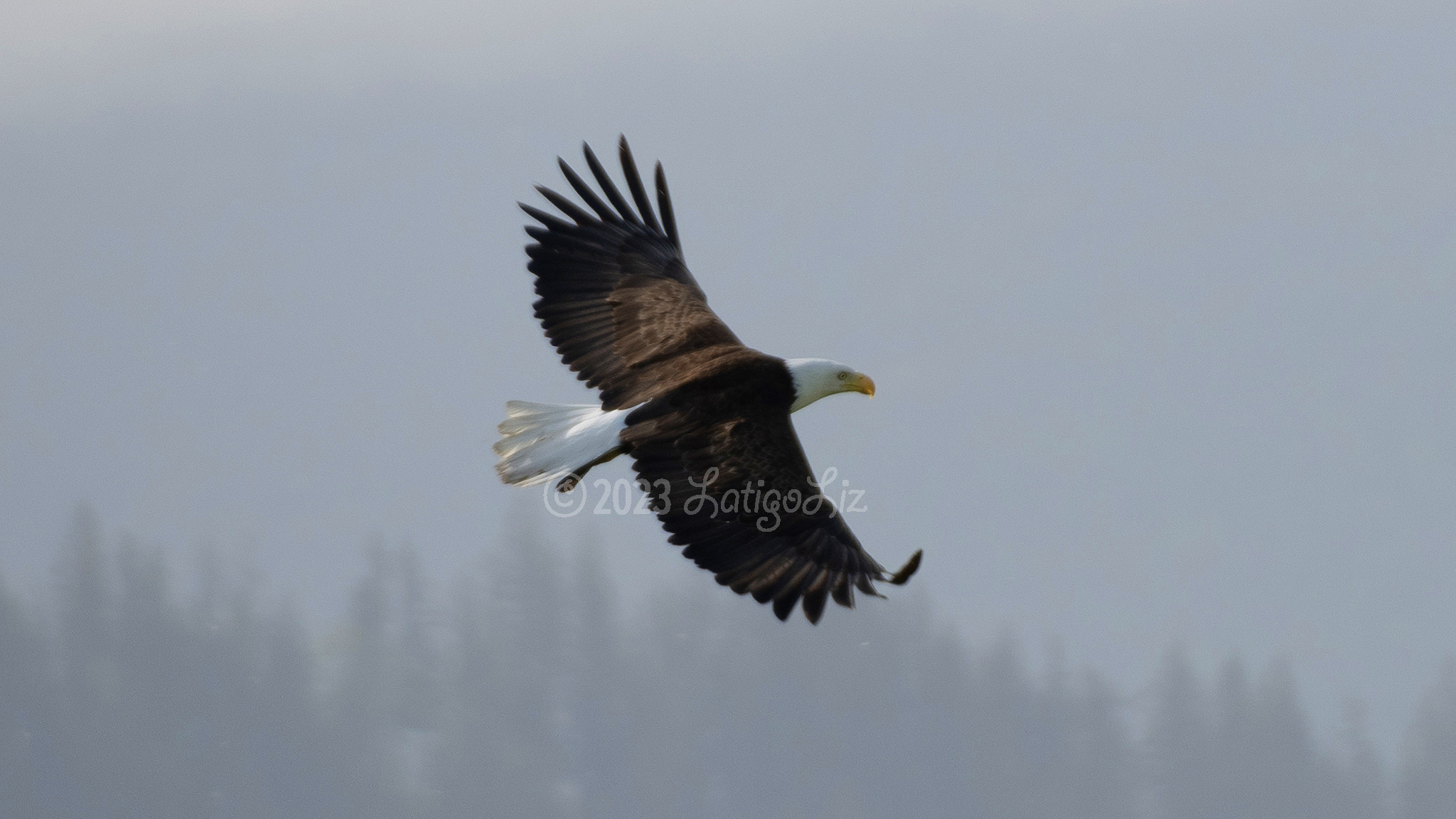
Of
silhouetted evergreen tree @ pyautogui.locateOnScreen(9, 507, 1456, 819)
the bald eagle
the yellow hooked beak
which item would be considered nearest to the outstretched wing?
the bald eagle

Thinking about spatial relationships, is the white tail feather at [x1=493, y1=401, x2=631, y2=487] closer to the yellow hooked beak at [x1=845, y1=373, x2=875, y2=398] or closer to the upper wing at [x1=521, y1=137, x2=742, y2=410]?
the upper wing at [x1=521, y1=137, x2=742, y2=410]

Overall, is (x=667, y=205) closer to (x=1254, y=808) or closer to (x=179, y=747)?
(x=179, y=747)

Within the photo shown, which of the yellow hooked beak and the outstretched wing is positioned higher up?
the yellow hooked beak

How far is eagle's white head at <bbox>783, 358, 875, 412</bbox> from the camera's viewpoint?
875 cm

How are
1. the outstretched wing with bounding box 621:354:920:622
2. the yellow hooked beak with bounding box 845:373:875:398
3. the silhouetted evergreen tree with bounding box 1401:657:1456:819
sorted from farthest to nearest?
1. the silhouetted evergreen tree with bounding box 1401:657:1456:819
2. the yellow hooked beak with bounding box 845:373:875:398
3. the outstretched wing with bounding box 621:354:920:622

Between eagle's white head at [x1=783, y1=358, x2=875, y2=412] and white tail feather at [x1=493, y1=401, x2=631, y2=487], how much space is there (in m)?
0.82

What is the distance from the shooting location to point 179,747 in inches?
3994

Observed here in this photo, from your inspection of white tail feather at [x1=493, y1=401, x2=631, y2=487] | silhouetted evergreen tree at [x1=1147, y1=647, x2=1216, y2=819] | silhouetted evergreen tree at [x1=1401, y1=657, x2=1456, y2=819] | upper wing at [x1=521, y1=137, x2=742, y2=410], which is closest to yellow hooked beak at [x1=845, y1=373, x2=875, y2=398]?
upper wing at [x1=521, y1=137, x2=742, y2=410]

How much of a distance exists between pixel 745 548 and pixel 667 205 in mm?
3031

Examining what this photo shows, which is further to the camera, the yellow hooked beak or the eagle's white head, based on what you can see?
the yellow hooked beak

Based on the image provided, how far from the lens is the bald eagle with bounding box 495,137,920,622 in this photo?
761 centimetres

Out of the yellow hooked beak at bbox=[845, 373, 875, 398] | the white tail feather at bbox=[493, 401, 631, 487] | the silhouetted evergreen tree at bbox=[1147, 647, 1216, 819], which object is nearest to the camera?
the white tail feather at bbox=[493, 401, 631, 487]

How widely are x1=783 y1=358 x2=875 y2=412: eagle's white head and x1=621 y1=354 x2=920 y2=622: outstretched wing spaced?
43 cm

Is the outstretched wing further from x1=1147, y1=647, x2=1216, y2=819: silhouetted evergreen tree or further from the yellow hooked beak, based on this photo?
x1=1147, y1=647, x2=1216, y2=819: silhouetted evergreen tree
